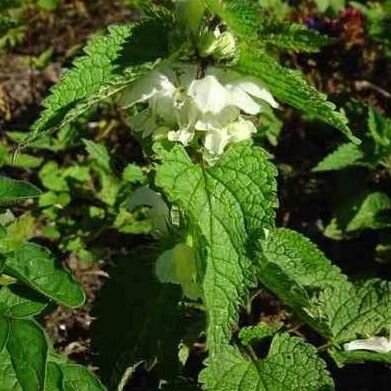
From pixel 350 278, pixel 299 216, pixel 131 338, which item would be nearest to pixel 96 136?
pixel 299 216

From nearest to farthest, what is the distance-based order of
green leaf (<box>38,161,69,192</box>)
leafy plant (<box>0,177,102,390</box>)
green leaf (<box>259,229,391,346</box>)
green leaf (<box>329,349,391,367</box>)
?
leafy plant (<box>0,177,102,390</box>) < green leaf (<box>329,349,391,367</box>) < green leaf (<box>259,229,391,346</box>) < green leaf (<box>38,161,69,192</box>)

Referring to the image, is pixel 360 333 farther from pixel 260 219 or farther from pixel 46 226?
pixel 46 226

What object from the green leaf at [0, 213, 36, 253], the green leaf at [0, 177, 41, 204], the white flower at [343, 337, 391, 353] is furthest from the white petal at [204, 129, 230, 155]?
the green leaf at [0, 213, 36, 253]

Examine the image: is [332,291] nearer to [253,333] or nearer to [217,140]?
[253,333]

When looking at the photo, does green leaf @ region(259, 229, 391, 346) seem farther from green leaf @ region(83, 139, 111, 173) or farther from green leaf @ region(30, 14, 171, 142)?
green leaf @ region(83, 139, 111, 173)

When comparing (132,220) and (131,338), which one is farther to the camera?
(132,220)

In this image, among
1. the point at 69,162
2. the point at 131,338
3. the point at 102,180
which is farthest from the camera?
the point at 69,162

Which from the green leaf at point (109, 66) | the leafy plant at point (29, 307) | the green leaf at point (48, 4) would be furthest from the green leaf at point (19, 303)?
the green leaf at point (48, 4)
